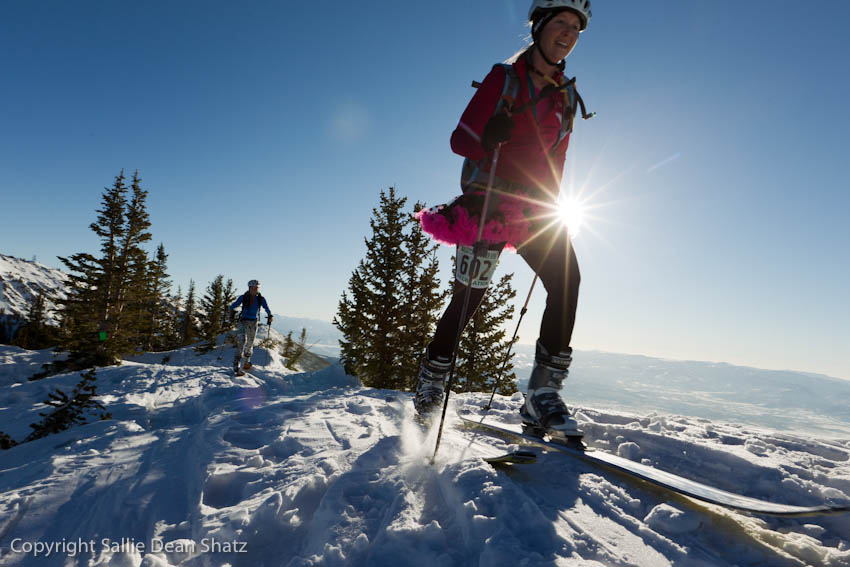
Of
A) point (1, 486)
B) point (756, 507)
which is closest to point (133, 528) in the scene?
point (1, 486)

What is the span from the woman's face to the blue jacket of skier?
9793 mm

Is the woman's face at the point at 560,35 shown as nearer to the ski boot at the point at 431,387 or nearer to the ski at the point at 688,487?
the ski boot at the point at 431,387

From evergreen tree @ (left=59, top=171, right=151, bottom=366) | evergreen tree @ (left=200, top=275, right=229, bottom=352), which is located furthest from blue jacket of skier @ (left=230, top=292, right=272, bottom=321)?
evergreen tree @ (left=200, top=275, right=229, bottom=352)

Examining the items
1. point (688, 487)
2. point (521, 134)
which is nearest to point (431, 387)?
point (688, 487)

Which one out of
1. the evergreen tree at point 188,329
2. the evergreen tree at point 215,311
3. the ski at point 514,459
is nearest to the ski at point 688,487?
the ski at point 514,459

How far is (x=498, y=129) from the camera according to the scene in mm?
2199

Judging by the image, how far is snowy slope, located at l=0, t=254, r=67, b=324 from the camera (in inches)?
4429

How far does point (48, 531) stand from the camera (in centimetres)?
120

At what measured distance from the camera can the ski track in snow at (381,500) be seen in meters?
1.14

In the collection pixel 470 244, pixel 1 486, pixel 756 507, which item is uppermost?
pixel 470 244

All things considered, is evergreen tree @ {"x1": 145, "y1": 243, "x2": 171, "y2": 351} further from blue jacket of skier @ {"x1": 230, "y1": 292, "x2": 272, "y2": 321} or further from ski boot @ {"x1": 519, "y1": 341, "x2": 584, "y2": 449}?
ski boot @ {"x1": 519, "y1": 341, "x2": 584, "y2": 449}

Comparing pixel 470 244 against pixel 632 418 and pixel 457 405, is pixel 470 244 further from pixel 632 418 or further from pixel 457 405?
pixel 632 418

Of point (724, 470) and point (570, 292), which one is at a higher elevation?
point (570, 292)

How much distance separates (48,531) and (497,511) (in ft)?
5.25
